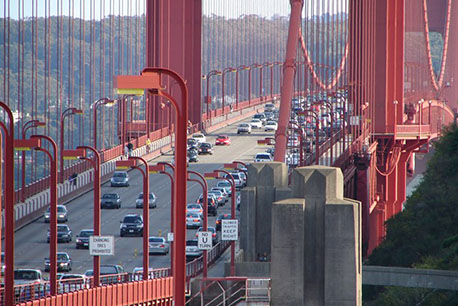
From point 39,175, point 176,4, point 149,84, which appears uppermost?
point 176,4

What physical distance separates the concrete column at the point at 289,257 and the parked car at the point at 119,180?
50.0 m

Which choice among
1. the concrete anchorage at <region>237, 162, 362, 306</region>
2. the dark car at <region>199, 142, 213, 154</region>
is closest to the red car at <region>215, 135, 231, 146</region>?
the dark car at <region>199, 142, 213, 154</region>

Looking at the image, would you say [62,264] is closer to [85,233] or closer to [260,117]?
[85,233]

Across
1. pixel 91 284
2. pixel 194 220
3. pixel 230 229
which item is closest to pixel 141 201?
pixel 194 220

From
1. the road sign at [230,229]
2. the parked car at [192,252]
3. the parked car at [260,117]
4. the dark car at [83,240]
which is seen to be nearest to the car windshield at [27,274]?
the road sign at [230,229]

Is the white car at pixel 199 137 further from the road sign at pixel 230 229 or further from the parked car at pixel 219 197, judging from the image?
the road sign at pixel 230 229

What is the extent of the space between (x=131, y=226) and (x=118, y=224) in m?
4.43

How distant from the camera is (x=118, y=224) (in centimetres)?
6712

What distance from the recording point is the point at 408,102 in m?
111

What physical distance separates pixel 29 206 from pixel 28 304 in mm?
36803

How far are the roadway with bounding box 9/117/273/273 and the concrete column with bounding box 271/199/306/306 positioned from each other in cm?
2007

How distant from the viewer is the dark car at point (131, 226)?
2470 inches

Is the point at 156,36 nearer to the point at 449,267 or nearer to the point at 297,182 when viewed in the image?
the point at 449,267

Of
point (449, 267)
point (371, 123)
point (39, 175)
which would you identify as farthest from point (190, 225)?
point (39, 175)
